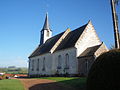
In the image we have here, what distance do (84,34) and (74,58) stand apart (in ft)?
16.6

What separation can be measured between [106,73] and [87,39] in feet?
84.5

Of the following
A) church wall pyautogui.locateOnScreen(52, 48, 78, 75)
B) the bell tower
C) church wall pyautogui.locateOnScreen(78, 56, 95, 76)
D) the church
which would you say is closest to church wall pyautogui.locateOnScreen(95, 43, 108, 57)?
the church

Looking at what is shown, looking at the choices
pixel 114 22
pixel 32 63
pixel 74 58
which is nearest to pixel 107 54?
pixel 114 22

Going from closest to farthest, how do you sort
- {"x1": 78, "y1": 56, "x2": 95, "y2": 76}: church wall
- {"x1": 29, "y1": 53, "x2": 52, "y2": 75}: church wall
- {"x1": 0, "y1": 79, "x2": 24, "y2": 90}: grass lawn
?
{"x1": 0, "y1": 79, "x2": 24, "y2": 90}: grass lawn
{"x1": 78, "y1": 56, "x2": 95, "y2": 76}: church wall
{"x1": 29, "y1": 53, "x2": 52, "y2": 75}: church wall

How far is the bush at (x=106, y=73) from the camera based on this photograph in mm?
9102

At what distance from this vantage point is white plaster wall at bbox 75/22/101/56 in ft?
109

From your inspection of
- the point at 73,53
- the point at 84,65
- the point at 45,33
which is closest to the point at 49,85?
the point at 84,65

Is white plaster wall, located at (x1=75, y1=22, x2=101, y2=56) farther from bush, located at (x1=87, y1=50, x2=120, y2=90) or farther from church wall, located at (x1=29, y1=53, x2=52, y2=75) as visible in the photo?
bush, located at (x1=87, y1=50, x2=120, y2=90)

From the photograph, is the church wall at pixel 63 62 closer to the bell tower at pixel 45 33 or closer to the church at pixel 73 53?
the church at pixel 73 53

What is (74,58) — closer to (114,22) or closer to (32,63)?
(114,22)

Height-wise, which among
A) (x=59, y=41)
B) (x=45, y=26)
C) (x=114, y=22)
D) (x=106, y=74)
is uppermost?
(x=45, y=26)

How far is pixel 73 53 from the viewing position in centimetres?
3369

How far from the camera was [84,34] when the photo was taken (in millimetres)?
34469

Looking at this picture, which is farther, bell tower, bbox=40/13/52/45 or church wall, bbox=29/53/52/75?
bell tower, bbox=40/13/52/45
